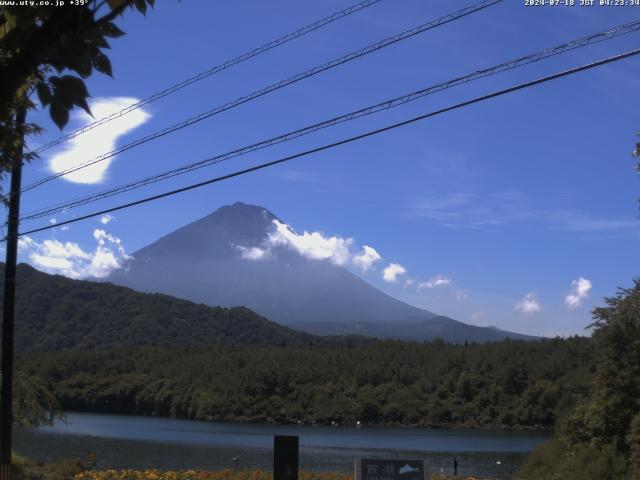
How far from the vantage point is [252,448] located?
172 ft

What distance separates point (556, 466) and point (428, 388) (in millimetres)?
81724

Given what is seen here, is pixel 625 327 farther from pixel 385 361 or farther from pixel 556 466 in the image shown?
pixel 385 361

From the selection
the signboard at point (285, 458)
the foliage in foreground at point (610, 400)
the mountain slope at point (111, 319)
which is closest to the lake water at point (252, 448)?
the foliage in foreground at point (610, 400)

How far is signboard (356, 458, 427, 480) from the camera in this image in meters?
8.67

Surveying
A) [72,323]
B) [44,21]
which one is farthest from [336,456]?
[72,323]

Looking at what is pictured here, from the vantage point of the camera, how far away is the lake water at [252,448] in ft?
127

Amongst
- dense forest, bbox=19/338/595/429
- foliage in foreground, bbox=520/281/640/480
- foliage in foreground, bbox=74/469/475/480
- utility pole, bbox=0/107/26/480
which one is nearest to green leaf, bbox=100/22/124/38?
utility pole, bbox=0/107/26/480

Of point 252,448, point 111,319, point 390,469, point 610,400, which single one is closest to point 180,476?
point 610,400

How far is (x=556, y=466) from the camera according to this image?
2177 cm

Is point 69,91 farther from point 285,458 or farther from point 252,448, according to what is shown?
point 252,448

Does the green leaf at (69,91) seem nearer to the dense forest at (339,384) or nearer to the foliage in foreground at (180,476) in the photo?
the foliage in foreground at (180,476)

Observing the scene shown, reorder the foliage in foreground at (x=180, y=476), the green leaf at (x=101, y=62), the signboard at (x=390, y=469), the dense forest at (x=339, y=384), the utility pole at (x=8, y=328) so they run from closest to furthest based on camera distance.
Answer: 1. the green leaf at (x=101, y=62)
2. the signboard at (x=390, y=469)
3. the utility pole at (x=8, y=328)
4. the foliage in foreground at (x=180, y=476)
5. the dense forest at (x=339, y=384)

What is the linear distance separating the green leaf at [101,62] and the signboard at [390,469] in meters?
6.56

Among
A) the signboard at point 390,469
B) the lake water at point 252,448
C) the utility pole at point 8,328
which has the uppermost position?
the utility pole at point 8,328
